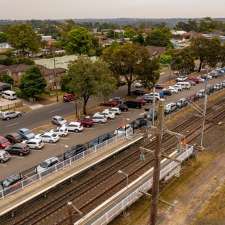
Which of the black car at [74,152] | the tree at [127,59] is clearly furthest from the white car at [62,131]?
the tree at [127,59]

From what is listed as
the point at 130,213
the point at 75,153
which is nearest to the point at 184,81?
the point at 75,153

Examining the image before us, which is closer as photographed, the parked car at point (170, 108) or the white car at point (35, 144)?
the white car at point (35, 144)

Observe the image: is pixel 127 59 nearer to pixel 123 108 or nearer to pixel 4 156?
pixel 123 108

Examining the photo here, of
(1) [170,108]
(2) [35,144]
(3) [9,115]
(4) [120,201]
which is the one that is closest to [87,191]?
(4) [120,201]

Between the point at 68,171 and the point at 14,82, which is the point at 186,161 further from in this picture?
the point at 14,82

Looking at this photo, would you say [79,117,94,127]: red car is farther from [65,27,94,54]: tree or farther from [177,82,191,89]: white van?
[65,27,94,54]: tree

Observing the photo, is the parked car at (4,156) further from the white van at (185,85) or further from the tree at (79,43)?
the tree at (79,43)
